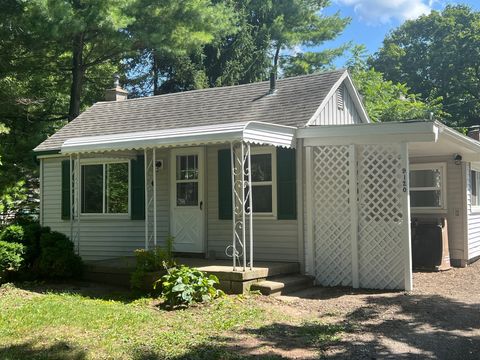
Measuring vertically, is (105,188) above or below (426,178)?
below

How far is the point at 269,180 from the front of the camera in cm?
1021

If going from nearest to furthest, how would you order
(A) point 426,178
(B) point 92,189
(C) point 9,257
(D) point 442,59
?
(C) point 9,257
(B) point 92,189
(A) point 426,178
(D) point 442,59

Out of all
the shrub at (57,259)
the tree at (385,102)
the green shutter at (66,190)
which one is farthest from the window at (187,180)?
the tree at (385,102)

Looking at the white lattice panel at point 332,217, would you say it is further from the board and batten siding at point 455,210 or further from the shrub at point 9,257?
the shrub at point 9,257

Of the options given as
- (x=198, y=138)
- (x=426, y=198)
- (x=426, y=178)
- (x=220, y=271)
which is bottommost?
(x=220, y=271)

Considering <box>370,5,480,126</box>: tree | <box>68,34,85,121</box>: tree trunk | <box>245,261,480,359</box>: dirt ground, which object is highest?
<box>370,5,480,126</box>: tree

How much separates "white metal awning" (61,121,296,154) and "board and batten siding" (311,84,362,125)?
164cm

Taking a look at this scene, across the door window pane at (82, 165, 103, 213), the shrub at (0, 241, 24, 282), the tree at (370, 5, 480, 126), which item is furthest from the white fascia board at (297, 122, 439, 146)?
the tree at (370, 5, 480, 126)

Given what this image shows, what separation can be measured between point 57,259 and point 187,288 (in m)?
3.59

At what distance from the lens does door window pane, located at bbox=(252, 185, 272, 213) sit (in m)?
10.2

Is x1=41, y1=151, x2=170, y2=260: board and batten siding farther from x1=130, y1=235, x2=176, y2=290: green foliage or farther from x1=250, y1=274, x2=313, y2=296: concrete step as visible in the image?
x1=250, y1=274, x2=313, y2=296: concrete step

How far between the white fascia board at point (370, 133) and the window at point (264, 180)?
35.8 inches

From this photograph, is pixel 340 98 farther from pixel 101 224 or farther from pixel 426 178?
pixel 101 224

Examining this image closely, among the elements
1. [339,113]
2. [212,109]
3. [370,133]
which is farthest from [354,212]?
[212,109]
